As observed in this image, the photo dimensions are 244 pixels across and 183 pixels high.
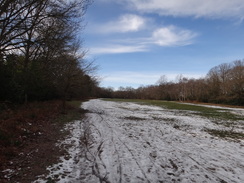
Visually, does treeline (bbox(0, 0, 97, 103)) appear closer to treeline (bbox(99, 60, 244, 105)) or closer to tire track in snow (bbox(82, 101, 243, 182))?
tire track in snow (bbox(82, 101, 243, 182))

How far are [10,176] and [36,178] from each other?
0.65 meters

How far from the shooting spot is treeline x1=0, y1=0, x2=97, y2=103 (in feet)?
27.5

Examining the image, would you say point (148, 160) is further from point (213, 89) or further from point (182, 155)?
point (213, 89)

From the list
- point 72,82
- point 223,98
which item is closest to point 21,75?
point 72,82

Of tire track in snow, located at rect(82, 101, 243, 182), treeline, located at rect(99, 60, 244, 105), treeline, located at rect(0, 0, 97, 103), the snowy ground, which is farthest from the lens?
treeline, located at rect(99, 60, 244, 105)

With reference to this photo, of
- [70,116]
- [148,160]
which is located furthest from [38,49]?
[148,160]

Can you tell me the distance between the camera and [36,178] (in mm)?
3809

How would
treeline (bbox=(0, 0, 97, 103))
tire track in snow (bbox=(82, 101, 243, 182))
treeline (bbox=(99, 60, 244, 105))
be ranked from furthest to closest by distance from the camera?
1. treeline (bbox=(99, 60, 244, 105))
2. treeline (bbox=(0, 0, 97, 103))
3. tire track in snow (bbox=(82, 101, 243, 182))

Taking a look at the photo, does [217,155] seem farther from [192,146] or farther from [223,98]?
[223,98]

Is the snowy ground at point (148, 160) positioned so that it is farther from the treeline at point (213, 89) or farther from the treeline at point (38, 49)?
the treeline at point (213, 89)

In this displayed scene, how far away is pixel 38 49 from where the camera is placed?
47.7 feet

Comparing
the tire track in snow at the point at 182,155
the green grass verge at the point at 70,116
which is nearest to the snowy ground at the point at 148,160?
the tire track in snow at the point at 182,155

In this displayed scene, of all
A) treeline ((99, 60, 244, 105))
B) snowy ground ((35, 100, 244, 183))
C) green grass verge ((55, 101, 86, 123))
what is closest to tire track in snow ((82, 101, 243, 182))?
snowy ground ((35, 100, 244, 183))

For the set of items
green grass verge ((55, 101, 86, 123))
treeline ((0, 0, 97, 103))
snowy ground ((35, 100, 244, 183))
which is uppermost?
treeline ((0, 0, 97, 103))
